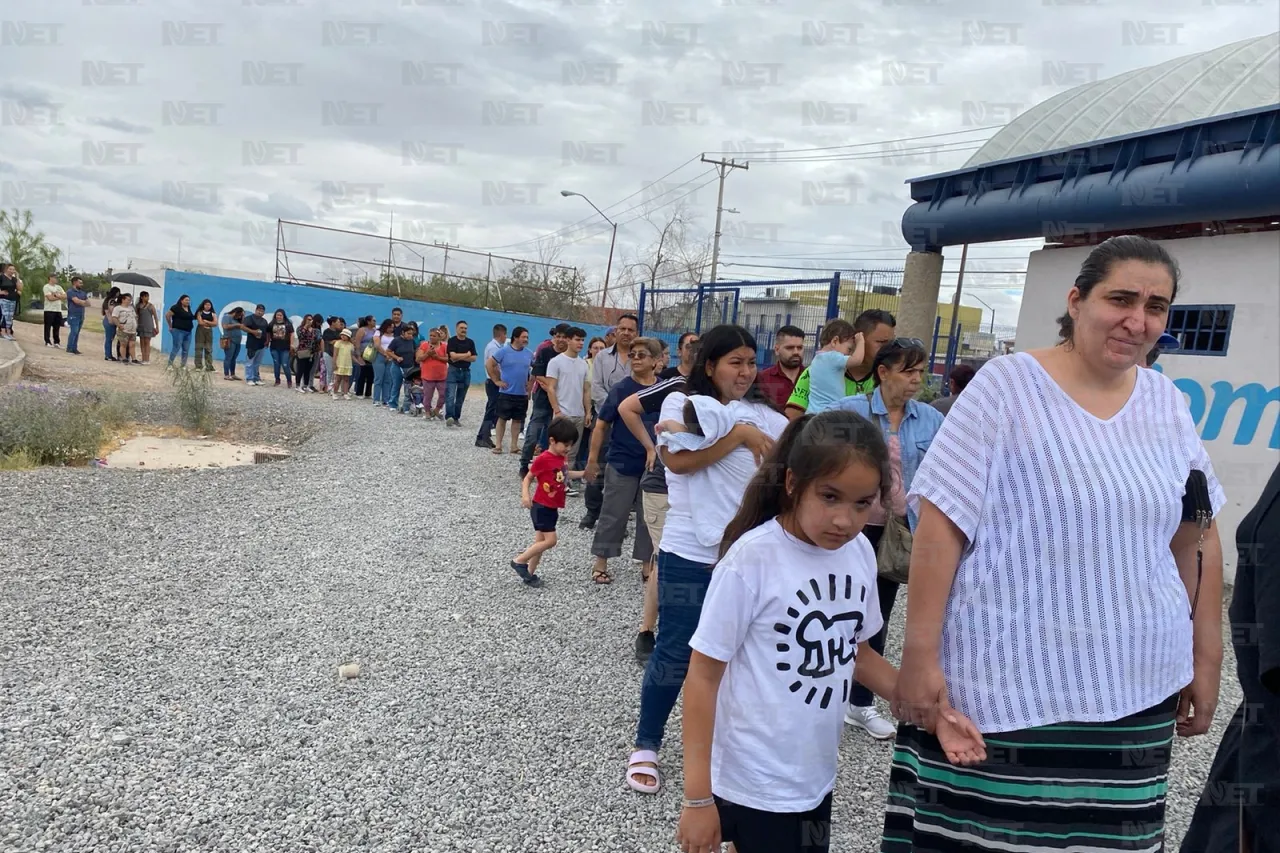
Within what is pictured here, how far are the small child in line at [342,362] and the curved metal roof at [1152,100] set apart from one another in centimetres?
1278

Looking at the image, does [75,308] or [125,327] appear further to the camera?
[75,308]

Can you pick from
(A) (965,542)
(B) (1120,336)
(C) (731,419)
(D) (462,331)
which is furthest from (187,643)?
(D) (462,331)

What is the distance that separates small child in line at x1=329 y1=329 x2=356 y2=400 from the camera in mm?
17953

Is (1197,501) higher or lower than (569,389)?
higher

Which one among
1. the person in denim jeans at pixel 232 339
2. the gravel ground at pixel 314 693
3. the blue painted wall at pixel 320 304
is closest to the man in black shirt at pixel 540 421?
the gravel ground at pixel 314 693

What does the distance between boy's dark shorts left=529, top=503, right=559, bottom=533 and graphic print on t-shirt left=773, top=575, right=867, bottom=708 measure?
3888mm

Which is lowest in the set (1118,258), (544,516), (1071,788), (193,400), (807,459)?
(193,400)

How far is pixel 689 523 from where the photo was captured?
11.2 ft

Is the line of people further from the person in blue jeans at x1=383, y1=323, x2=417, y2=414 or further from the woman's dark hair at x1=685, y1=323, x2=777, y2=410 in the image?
the person in blue jeans at x1=383, y1=323, x2=417, y2=414

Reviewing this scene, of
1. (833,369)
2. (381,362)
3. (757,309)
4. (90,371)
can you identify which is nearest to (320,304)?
(90,371)

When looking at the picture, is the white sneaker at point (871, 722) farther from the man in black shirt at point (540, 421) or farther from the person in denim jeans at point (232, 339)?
the person in denim jeans at point (232, 339)

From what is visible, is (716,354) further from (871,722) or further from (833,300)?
(833,300)

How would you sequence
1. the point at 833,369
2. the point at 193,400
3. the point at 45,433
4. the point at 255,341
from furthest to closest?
the point at 255,341, the point at 193,400, the point at 45,433, the point at 833,369

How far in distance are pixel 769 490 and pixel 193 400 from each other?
470 inches
